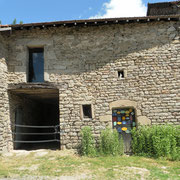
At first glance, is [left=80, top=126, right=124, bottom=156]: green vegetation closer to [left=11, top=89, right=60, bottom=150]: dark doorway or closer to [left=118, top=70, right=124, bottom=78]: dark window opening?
[left=11, top=89, right=60, bottom=150]: dark doorway

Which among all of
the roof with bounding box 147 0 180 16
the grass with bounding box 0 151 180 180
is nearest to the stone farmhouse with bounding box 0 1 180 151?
the grass with bounding box 0 151 180 180

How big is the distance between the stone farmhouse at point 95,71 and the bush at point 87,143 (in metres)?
0.29

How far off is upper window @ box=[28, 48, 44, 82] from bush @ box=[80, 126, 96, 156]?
285cm

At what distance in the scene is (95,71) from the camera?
6305mm

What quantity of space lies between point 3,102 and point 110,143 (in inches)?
169

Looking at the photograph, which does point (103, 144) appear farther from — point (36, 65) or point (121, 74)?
point (36, 65)

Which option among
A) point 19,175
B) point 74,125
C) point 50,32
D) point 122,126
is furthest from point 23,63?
point 122,126

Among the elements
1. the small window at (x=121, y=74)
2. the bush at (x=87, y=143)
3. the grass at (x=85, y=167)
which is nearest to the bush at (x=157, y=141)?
the grass at (x=85, y=167)

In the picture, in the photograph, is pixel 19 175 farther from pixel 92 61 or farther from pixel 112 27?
pixel 112 27

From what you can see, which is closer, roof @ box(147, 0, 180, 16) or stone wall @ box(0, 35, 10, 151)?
stone wall @ box(0, 35, 10, 151)

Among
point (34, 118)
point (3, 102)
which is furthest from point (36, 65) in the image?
point (34, 118)

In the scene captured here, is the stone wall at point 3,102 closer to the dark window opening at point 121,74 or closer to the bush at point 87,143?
the bush at point 87,143

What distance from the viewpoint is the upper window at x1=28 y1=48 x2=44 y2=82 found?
6.64 metres

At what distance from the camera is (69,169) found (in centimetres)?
409
